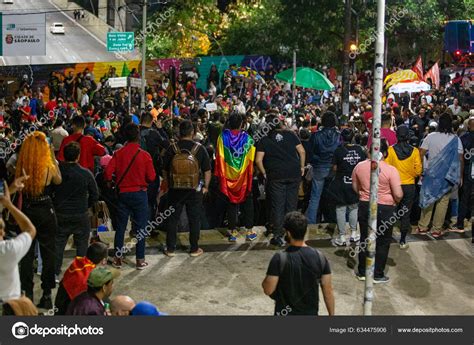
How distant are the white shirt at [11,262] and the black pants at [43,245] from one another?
1814 millimetres

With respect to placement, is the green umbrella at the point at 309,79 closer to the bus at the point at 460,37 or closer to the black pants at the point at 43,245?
the black pants at the point at 43,245

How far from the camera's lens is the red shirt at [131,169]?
8.14m

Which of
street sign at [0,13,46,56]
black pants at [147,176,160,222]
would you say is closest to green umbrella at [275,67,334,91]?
black pants at [147,176,160,222]

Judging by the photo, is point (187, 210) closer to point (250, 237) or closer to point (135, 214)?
point (135, 214)

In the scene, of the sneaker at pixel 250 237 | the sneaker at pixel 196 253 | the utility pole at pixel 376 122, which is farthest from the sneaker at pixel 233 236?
the utility pole at pixel 376 122

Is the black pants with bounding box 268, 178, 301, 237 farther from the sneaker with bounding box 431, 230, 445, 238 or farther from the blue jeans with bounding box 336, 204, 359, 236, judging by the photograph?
the sneaker with bounding box 431, 230, 445, 238

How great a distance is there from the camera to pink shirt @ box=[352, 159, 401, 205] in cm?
792

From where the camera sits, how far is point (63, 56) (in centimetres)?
4734

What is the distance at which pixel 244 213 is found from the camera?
Answer: 9.60 m

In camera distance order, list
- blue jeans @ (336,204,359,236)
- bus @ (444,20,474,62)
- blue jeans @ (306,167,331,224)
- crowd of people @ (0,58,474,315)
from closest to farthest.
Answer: crowd of people @ (0,58,474,315) < blue jeans @ (336,204,359,236) < blue jeans @ (306,167,331,224) < bus @ (444,20,474,62)

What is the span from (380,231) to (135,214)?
2829mm

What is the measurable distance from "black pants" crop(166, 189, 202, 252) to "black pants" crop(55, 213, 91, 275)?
4.19 ft

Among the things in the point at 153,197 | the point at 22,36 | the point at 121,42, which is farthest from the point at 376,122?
the point at 22,36

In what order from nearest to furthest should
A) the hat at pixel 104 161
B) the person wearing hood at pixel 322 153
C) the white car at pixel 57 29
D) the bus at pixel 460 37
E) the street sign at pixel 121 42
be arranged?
the hat at pixel 104 161 < the person wearing hood at pixel 322 153 < the street sign at pixel 121 42 < the bus at pixel 460 37 < the white car at pixel 57 29
